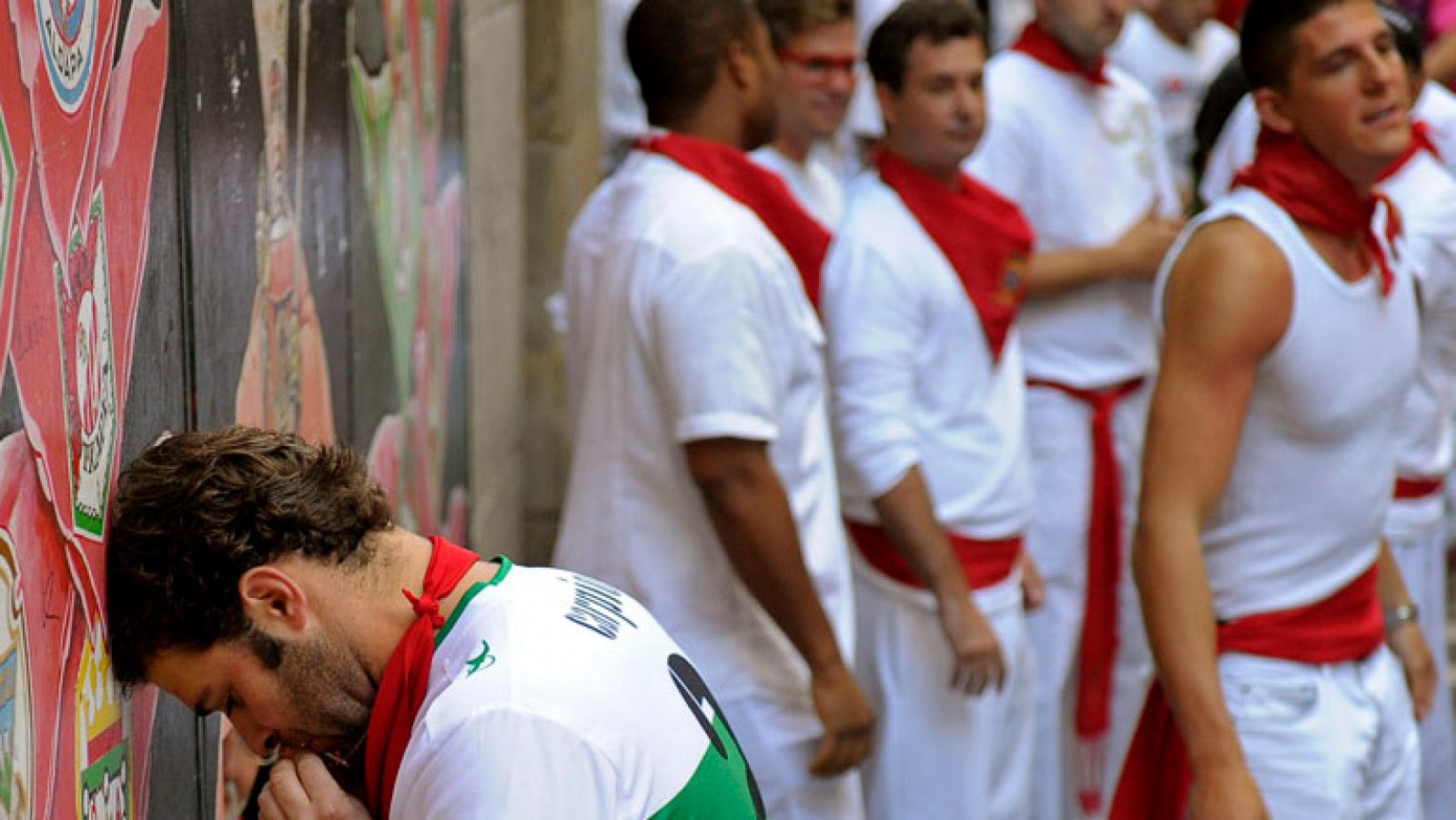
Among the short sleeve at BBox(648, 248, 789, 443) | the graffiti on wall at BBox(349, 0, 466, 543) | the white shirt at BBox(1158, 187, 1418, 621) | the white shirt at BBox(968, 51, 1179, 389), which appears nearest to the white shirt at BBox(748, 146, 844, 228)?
the white shirt at BBox(968, 51, 1179, 389)

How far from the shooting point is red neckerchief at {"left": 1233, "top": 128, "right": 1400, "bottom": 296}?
3.18 meters

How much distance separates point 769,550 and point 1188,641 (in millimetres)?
708

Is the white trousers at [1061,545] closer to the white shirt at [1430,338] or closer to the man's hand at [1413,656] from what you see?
the white shirt at [1430,338]

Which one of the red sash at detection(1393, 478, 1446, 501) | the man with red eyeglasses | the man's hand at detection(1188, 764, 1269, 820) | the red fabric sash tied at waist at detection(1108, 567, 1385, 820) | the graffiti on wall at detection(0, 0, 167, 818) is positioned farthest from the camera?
the man with red eyeglasses

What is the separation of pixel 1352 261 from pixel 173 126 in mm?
1844

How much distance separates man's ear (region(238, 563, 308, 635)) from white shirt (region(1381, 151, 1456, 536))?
296 centimetres

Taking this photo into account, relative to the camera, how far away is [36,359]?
5.58 feet

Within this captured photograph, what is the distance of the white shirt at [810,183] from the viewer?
5223 millimetres

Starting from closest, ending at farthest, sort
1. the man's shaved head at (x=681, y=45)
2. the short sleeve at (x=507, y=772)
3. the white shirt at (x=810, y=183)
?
the short sleeve at (x=507, y=772) < the man's shaved head at (x=681, y=45) < the white shirt at (x=810, y=183)

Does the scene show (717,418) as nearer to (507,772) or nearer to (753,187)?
(753,187)

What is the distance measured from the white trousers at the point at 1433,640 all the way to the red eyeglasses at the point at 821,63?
63.8 inches

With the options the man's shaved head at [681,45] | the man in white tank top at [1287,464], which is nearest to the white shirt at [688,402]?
the man's shaved head at [681,45]

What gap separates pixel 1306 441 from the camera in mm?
3133

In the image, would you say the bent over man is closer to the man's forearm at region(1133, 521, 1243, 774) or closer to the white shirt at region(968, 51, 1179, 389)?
the man's forearm at region(1133, 521, 1243, 774)
